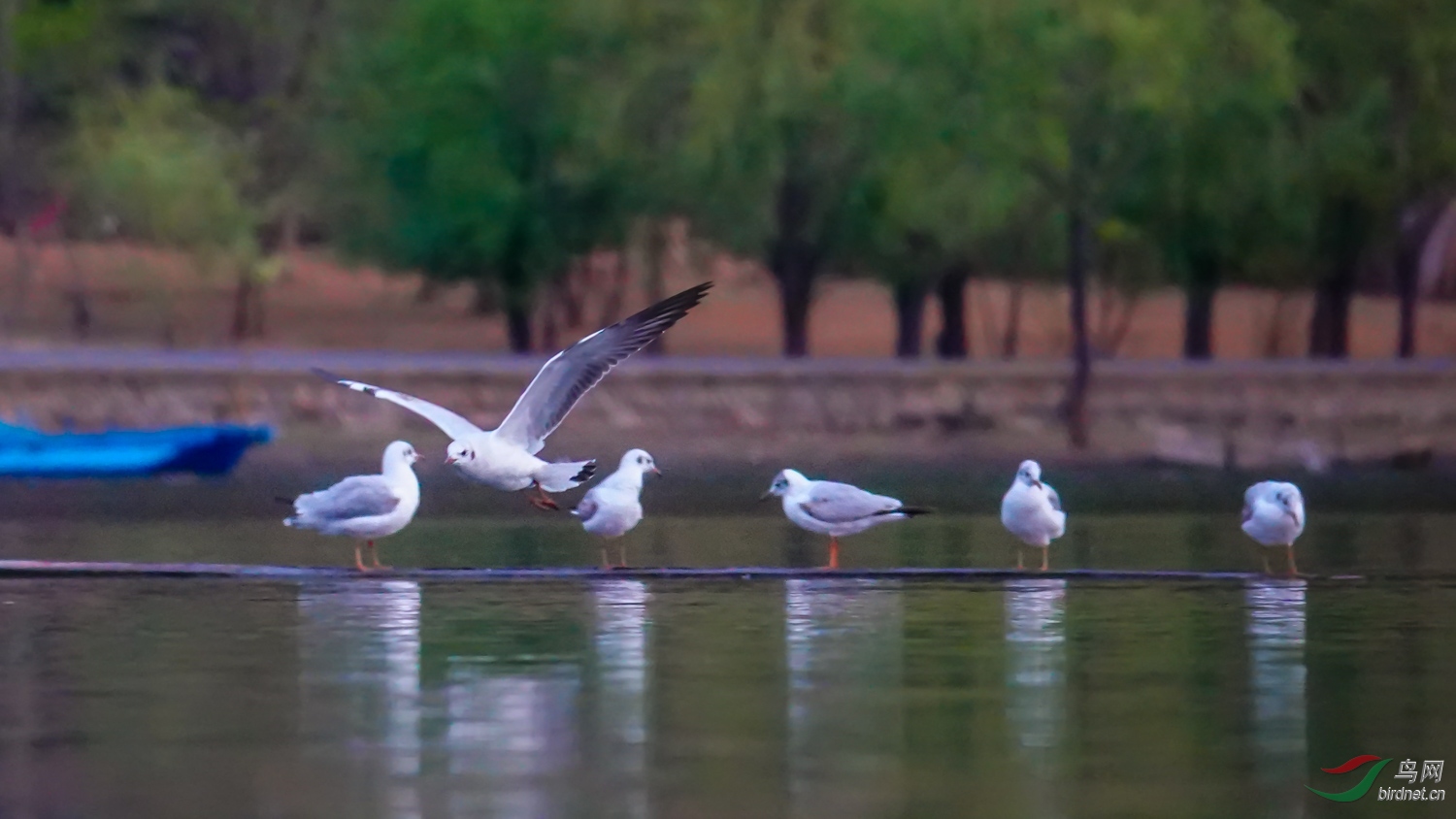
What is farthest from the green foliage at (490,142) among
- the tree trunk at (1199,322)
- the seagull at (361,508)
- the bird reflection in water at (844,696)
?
the bird reflection in water at (844,696)

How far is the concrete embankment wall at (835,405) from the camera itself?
39094 millimetres

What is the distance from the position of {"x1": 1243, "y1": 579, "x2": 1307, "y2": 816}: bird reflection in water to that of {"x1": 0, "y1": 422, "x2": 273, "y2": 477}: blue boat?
18553 millimetres

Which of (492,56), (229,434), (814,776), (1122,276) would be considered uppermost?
(492,56)

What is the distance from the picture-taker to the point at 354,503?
19.0 m

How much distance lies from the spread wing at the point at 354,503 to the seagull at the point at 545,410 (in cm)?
69

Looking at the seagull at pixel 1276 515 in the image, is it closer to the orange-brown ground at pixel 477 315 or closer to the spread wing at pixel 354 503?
the spread wing at pixel 354 503

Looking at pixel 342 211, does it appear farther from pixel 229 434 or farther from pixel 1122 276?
pixel 229 434

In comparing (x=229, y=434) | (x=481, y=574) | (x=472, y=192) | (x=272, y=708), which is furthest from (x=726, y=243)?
(x=272, y=708)

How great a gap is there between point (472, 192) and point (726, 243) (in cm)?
693

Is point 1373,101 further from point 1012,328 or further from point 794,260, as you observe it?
point 1012,328

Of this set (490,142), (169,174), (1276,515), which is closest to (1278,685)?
(1276,515)

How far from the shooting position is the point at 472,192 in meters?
43.8

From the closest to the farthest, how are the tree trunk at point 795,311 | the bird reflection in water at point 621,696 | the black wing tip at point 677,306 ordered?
1. the bird reflection in water at point 621,696
2. the black wing tip at point 677,306
3. the tree trunk at point 795,311

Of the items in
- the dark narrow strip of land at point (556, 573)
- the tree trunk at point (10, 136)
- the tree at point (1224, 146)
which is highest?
the tree trunk at point (10, 136)
